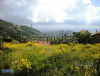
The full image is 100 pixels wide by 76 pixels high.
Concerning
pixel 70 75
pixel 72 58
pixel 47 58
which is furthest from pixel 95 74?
pixel 47 58

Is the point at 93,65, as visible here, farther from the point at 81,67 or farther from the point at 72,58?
the point at 72,58

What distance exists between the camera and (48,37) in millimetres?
9383

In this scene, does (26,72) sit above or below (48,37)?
below

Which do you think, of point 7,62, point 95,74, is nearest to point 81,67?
point 95,74

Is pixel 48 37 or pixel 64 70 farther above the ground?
pixel 48 37

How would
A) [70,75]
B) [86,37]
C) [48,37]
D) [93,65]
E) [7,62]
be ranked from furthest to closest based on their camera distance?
[48,37] < [86,37] < [7,62] < [93,65] < [70,75]

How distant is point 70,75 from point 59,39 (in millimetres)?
6354

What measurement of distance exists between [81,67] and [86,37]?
6.14m

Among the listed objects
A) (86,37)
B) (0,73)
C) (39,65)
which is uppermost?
(86,37)

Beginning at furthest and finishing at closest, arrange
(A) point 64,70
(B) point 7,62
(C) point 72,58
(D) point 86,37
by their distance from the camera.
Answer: (D) point 86,37 → (C) point 72,58 → (B) point 7,62 → (A) point 64,70

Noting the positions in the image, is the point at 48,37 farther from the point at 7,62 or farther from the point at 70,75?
the point at 70,75

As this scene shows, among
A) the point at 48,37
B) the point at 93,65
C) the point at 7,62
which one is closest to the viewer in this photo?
the point at 93,65

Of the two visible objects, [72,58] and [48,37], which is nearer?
[72,58]

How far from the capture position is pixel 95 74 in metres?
2.96
